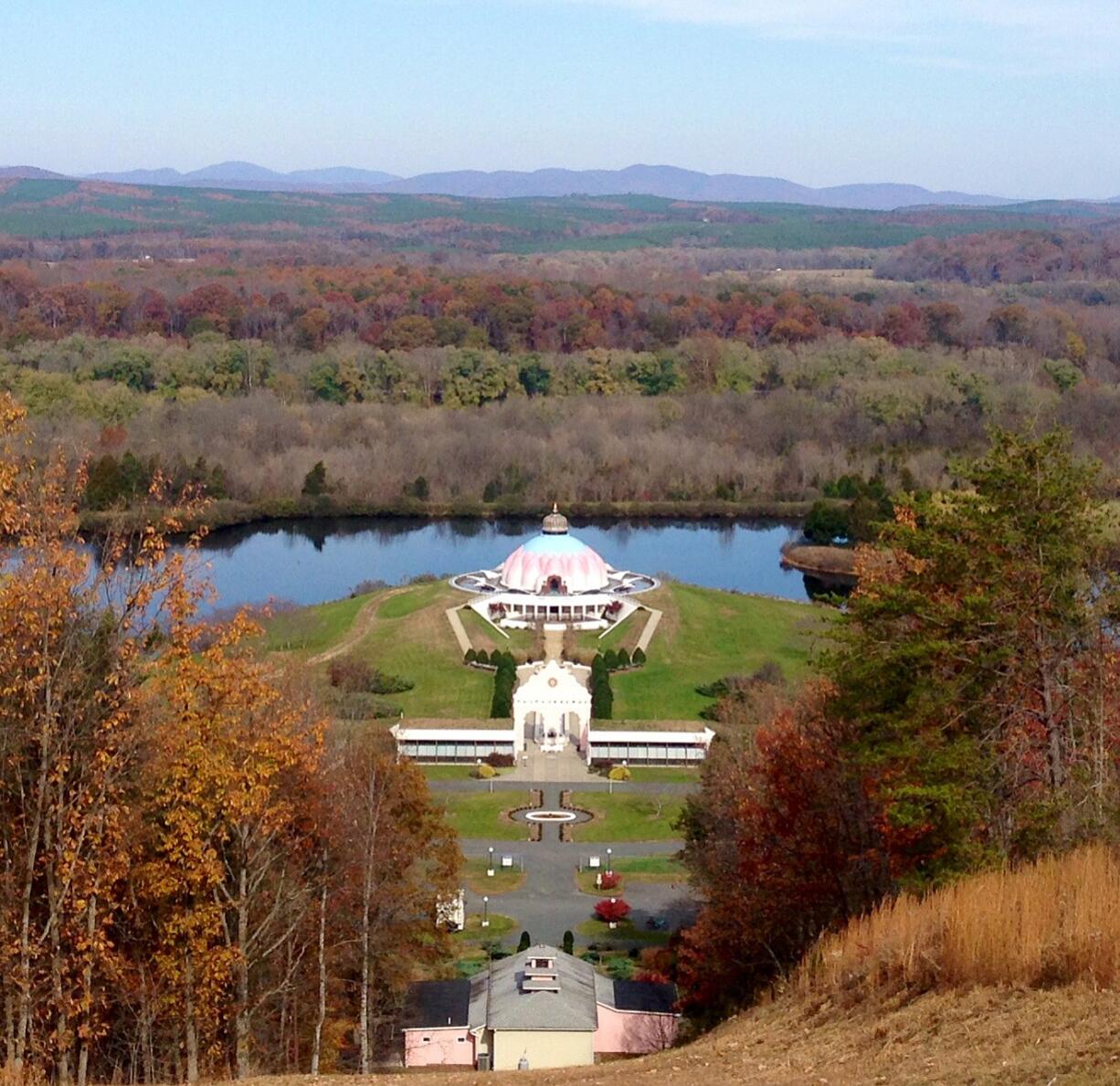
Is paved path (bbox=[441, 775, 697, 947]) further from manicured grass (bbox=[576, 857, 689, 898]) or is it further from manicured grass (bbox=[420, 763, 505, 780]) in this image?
manicured grass (bbox=[420, 763, 505, 780])

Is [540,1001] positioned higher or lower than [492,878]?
higher

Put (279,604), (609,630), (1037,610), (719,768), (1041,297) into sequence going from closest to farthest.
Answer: (1037,610) < (719,768) < (609,630) < (279,604) < (1041,297)

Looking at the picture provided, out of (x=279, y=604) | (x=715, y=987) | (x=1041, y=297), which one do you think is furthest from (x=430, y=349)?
(x=715, y=987)

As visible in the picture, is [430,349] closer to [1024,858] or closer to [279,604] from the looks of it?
[279,604]

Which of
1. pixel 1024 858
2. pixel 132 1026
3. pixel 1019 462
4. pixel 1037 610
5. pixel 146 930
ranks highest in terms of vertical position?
pixel 1019 462

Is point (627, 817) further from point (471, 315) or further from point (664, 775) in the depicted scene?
point (471, 315)

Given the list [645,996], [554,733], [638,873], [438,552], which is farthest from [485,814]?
[438,552]

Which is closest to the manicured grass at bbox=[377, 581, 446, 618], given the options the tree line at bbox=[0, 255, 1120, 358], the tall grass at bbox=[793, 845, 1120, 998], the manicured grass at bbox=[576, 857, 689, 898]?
the manicured grass at bbox=[576, 857, 689, 898]
